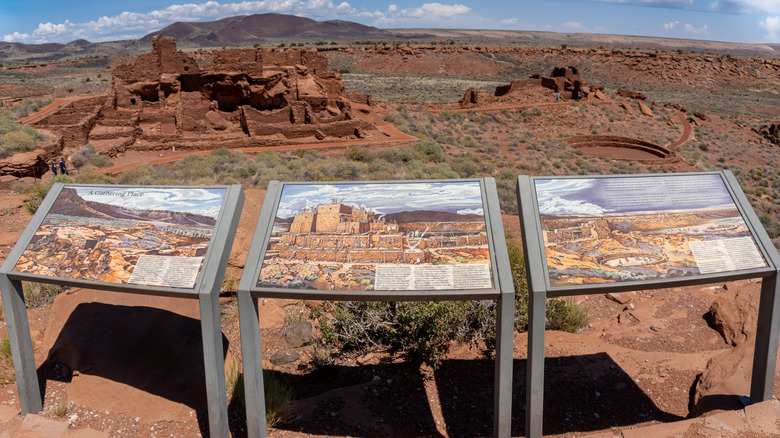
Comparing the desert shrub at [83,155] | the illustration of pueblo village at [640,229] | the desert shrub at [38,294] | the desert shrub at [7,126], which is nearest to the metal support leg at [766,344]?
the illustration of pueblo village at [640,229]

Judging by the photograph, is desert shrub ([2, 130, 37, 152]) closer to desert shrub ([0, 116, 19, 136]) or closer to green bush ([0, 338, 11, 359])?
desert shrub ([0, 116, 19, 136])

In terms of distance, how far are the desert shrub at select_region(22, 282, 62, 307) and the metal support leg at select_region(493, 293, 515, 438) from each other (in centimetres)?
571

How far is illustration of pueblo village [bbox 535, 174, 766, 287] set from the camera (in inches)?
140

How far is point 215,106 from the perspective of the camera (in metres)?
21.1

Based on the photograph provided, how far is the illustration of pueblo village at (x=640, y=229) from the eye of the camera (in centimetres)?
356

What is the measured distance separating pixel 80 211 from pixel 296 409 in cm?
248

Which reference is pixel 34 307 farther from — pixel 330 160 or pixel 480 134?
pixel 480 134

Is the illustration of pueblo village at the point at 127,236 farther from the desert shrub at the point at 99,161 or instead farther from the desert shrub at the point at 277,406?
the desert shrub at the point at 99,161

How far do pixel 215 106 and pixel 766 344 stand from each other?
20.8 metres

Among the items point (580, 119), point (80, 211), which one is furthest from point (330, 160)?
point (580, 119)

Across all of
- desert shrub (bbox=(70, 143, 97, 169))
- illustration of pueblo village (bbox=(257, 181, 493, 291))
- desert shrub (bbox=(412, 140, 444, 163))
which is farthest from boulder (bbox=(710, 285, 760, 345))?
desert shrub (bbox=(70, 143, 97, 169))

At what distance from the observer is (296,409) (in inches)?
175

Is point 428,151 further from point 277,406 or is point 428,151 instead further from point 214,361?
point 214,361

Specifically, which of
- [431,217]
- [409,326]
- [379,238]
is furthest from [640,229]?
[409,326]
